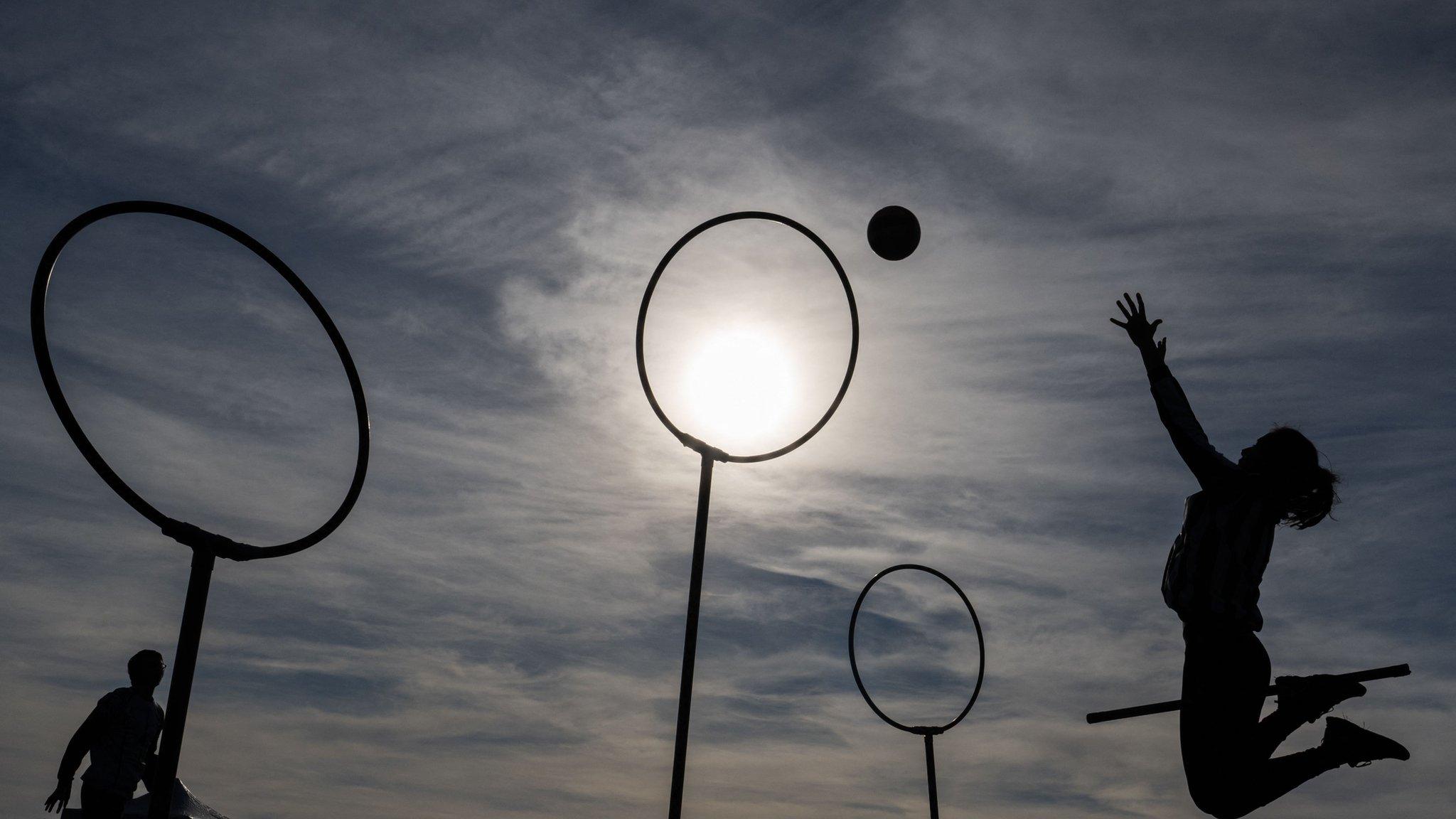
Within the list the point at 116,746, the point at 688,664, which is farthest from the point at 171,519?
the point at 116,746

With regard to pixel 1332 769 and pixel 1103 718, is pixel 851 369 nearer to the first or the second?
pixel 1103 718

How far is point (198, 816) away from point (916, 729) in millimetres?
11877

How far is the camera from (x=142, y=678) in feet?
53.4

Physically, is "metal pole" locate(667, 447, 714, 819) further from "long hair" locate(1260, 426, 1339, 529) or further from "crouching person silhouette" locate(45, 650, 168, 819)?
"crouching person silhouette" locate(45, 650, 168, 819)

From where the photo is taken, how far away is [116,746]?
15.9 m

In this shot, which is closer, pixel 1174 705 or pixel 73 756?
pixel 1174 705

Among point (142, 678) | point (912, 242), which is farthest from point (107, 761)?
point (912, 242)

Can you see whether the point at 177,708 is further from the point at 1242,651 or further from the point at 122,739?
the point at 122,739

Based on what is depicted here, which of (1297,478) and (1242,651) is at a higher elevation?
(1297,478)

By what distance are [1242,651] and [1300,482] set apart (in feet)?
5.11

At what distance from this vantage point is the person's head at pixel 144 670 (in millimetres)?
16250

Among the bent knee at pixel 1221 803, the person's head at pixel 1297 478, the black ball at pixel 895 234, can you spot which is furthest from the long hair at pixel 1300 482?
the black ball at pixel 895 234

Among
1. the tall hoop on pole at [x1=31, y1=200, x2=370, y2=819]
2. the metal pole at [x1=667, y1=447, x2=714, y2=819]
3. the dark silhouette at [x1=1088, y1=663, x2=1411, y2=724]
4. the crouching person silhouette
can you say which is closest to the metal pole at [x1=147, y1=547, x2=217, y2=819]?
the tall hoop on pole at [x1=31, y1=200, x2=370, y2=819]

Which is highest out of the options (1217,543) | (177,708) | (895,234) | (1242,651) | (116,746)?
(895,234)
